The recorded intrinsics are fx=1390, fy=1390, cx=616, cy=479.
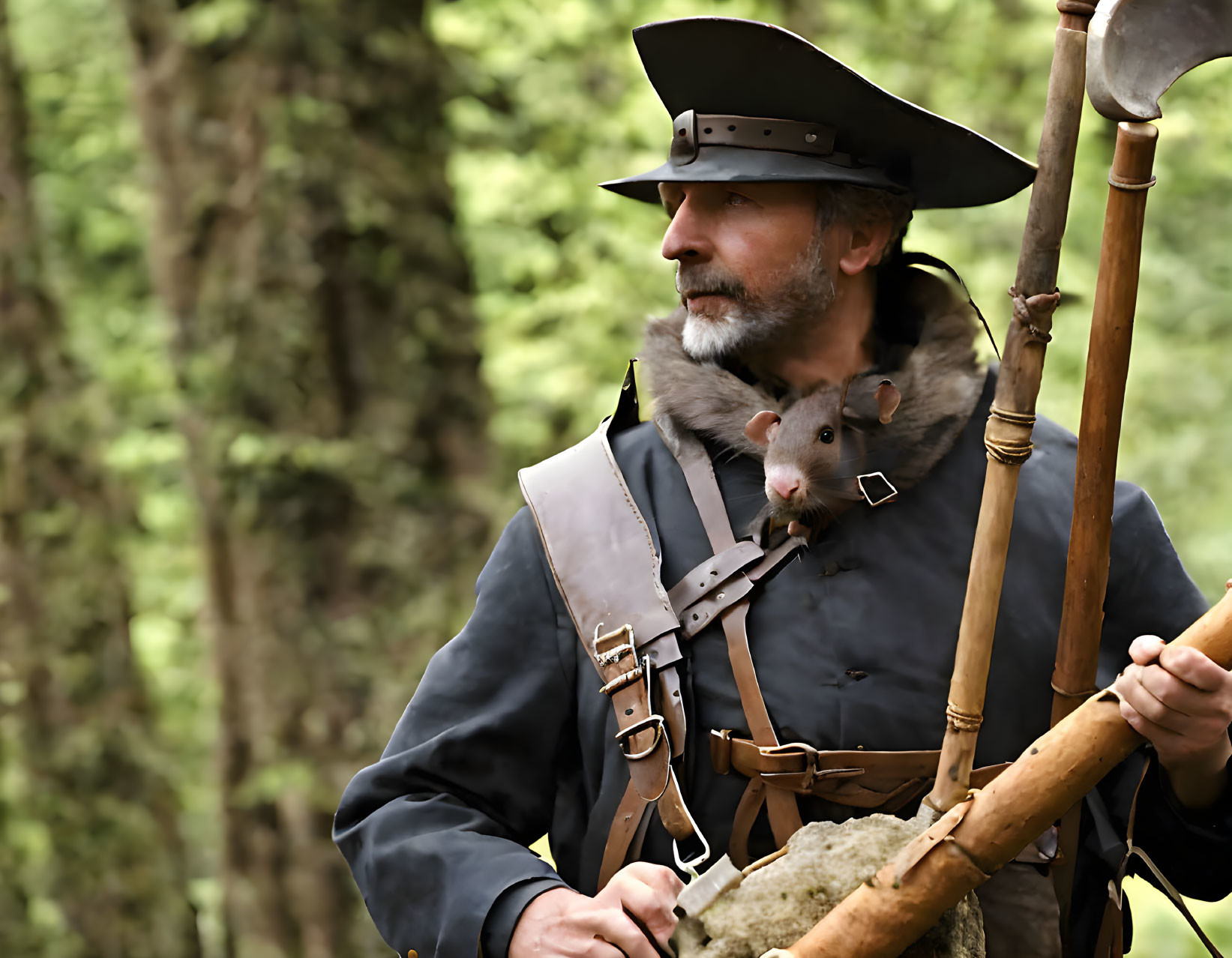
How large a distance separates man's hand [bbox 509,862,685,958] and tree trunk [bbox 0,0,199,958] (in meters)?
6.03

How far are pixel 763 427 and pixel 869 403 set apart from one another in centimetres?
19

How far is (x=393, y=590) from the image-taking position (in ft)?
18.4

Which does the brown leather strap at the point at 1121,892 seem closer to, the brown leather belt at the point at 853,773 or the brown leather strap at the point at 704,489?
the brown leather belt at the point at 853,773

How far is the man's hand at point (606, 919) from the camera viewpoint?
7.16ft

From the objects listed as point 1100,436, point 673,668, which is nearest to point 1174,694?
point 1100,436

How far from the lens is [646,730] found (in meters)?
2.36

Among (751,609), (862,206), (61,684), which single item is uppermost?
(862,206)

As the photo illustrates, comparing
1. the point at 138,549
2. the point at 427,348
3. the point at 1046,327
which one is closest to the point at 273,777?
the point at 427,348

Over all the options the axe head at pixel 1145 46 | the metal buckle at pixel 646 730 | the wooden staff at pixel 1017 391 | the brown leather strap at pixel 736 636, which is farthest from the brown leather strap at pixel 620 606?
the axe head at pixel 1145 46

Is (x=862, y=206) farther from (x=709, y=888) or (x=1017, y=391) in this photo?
(x=709, y=888)

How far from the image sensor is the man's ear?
2.62 metres

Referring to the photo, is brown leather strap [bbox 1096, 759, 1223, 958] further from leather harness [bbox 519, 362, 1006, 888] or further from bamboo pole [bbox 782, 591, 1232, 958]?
bamboo pole [bbox 782, 591, 1232, 958]

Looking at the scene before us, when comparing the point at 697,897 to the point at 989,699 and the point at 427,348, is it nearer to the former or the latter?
the point at 989,699

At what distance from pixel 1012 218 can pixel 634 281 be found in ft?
6.07
